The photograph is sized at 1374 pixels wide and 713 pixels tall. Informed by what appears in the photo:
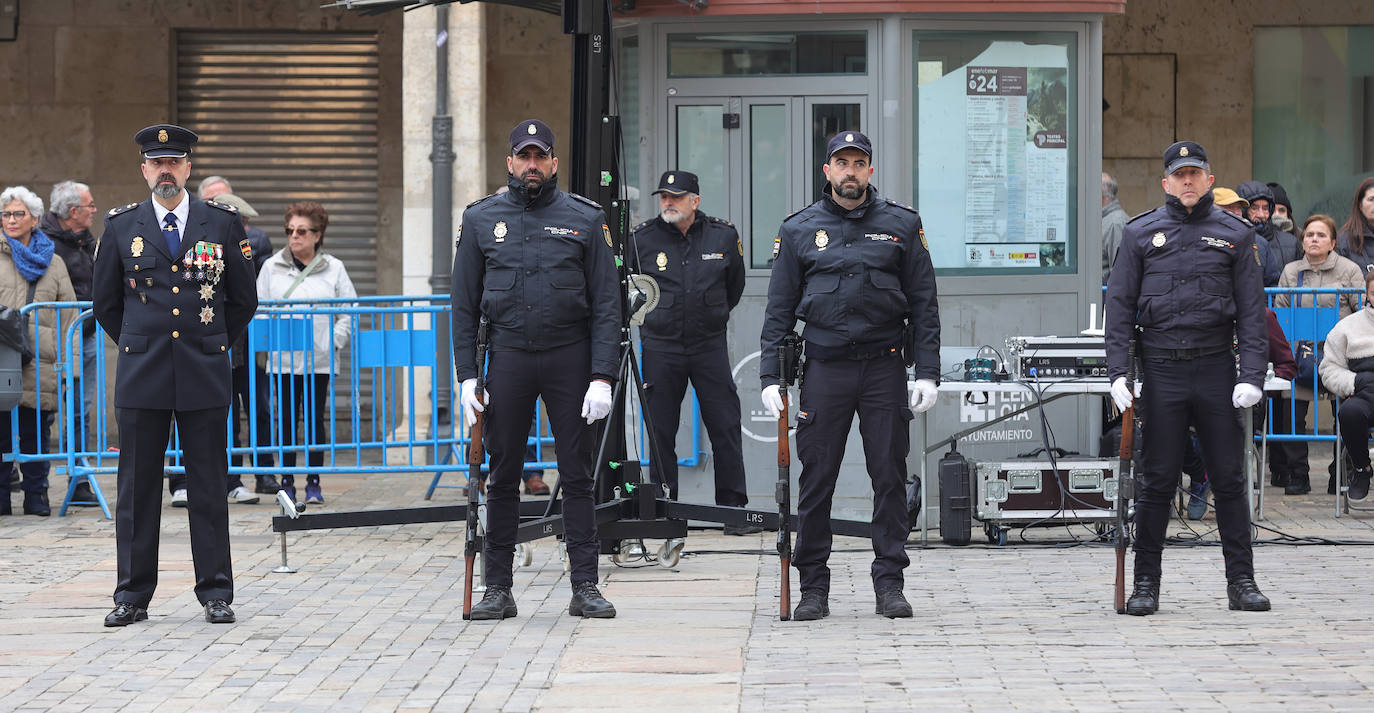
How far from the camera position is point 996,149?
10914 millimetres

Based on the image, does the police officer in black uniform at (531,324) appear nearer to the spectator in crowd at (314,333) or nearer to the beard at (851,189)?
the beard at (851,189)

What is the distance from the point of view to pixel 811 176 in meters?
10.8

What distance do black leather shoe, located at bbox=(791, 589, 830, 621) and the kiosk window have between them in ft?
11.3

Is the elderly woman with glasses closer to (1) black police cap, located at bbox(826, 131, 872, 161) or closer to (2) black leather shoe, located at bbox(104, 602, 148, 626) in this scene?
(2) black leather shoe, located at bbox(104, 602, 148, 626)

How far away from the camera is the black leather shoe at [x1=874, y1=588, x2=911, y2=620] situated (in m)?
7.80

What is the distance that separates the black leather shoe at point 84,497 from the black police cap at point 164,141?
4.61 m

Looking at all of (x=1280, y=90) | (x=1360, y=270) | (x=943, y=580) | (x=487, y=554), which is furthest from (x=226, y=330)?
(x=1280, y=90)

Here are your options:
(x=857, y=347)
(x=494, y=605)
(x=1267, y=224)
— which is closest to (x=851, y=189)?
(x=857, y=347)

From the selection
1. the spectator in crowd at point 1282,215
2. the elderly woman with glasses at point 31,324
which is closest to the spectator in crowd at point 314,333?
the elderly woman with glasses at point 31,324

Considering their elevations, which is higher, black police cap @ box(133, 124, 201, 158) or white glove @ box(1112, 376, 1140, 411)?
black police cap @ box(133, 124, 201, 158)

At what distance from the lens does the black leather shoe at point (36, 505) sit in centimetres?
1171

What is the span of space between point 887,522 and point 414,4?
12.8 feet

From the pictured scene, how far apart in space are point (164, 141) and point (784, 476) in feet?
9.36

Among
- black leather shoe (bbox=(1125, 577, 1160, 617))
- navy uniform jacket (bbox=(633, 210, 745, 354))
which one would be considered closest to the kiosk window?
navy uniform jacket (bbox=(633, 210, 745, 354))
